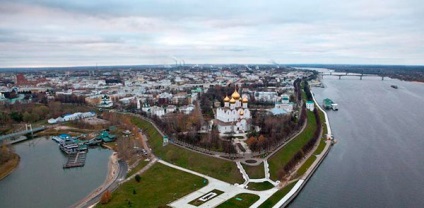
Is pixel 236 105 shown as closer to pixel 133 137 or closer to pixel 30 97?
pixel 133 137

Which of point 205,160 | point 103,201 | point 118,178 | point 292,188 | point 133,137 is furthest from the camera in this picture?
point 133,137

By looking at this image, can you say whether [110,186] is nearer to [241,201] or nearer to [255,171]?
[241,201]

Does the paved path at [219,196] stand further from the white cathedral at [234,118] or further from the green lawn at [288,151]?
the white cathedral at [234,118]

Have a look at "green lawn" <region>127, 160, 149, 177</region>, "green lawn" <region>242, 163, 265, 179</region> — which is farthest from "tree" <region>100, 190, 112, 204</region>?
"green lawn" <region>242, 163, 265, 179</region>

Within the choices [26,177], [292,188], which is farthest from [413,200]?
[26,177]

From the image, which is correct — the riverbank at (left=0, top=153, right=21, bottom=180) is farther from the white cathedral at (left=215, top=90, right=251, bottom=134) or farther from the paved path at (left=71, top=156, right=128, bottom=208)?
the white cathedral at (left=215, top=90, right=251, bottom=134)
